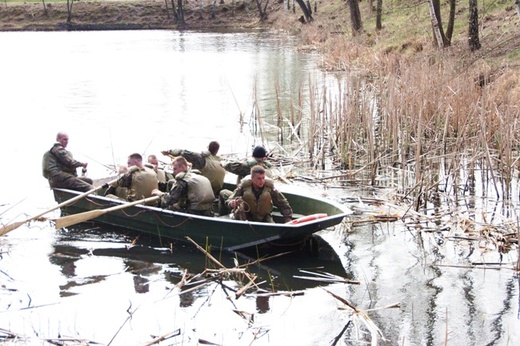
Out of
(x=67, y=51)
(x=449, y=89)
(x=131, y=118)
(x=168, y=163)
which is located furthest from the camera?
(x=67, y=51)

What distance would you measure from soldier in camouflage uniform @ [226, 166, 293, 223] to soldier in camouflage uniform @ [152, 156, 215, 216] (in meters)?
0.48

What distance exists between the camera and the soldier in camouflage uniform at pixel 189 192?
1064 centimetres

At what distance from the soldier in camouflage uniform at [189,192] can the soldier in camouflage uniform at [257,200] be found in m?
0.48

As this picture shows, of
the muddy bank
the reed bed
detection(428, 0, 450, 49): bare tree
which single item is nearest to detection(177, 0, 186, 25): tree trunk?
the muddy bank

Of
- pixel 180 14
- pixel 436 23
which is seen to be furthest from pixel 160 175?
pixel 180 14

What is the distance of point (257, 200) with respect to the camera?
10.3m

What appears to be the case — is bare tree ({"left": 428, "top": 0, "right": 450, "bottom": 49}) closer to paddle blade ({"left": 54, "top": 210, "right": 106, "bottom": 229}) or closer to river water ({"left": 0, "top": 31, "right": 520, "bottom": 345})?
river water ({"left": 0, "top": 31, "right": 520, "bottom": 345})

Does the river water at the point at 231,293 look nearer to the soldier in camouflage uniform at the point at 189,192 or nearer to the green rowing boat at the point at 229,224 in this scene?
the green rowing boat at the point at 229,224

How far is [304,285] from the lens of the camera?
9.37 metres

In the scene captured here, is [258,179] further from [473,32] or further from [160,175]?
[473,32]

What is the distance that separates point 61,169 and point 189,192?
2910 mm

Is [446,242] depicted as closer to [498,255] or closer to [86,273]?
[498,255]

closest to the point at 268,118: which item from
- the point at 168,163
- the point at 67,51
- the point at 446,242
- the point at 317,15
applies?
the point at 168,163

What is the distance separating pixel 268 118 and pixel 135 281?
1142cm
